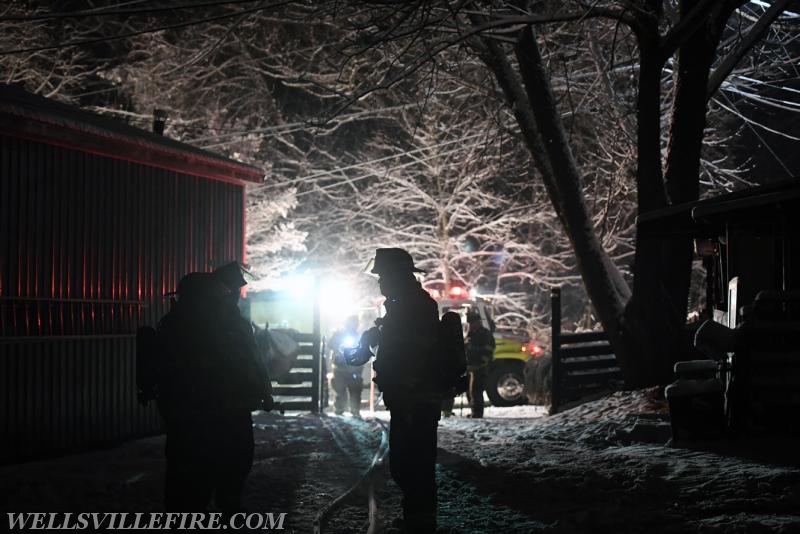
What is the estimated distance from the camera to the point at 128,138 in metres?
11.0

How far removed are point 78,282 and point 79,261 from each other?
0.26 m

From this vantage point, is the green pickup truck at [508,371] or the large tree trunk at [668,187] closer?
the large tree trunk at [668,187]

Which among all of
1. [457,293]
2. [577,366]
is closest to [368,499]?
[577,366]

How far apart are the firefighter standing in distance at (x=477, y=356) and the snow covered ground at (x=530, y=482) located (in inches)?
150

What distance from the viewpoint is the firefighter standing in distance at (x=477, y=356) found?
15477mm

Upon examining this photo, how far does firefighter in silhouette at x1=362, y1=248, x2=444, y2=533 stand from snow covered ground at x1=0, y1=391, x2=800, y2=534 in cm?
53

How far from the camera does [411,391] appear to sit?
6242 mm

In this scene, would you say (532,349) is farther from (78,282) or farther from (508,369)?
(78,282)

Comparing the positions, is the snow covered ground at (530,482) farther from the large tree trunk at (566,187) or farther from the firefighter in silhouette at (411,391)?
the large tree trunk at (566,187)

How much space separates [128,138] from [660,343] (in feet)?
25.9

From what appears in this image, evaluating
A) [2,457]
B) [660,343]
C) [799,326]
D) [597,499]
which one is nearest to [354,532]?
[597,499]

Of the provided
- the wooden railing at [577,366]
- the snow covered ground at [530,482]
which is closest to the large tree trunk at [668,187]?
the snow covered ground at [530,482]

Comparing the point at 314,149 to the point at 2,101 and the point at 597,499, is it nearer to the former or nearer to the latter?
the point at 2,101
